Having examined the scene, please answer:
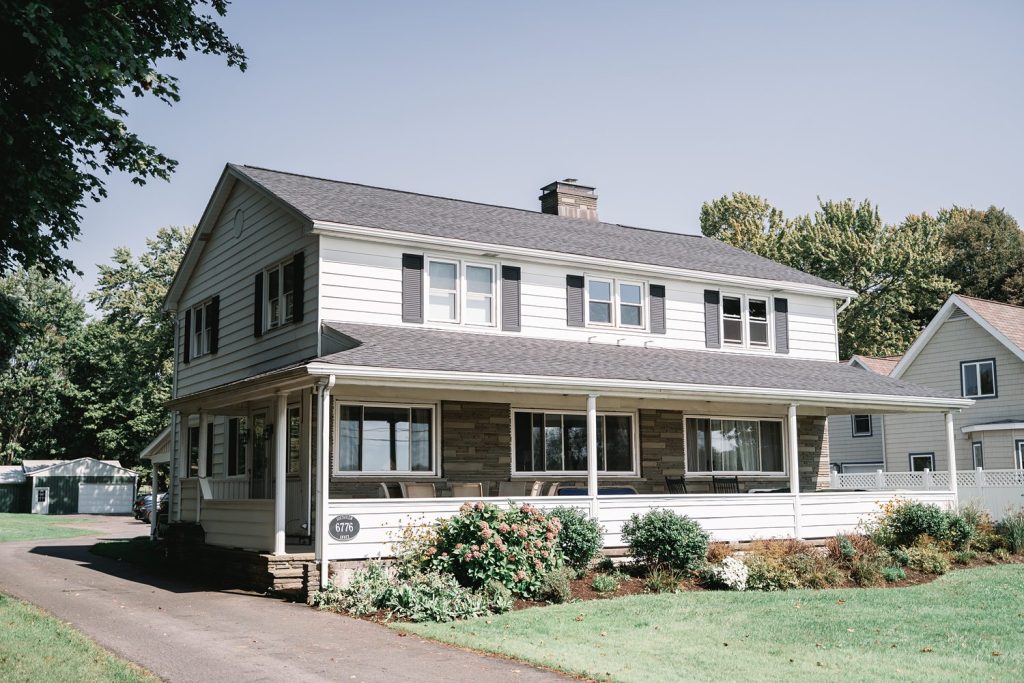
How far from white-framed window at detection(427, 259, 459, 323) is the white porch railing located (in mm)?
4720

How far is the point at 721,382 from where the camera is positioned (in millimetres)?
19234

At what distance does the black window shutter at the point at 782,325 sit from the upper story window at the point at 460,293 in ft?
25.7

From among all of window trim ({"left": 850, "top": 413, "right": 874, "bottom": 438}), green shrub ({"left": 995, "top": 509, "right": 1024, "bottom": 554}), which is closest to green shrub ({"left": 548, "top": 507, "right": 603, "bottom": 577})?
green shrub ({"left": 995, "top": 509, "right": 1024, "bottom": 554})

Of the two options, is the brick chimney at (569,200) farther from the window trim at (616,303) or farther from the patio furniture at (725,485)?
the patio furniture at (725,485)

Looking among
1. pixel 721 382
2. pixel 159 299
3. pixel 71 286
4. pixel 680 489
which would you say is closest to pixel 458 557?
pixel 721 382

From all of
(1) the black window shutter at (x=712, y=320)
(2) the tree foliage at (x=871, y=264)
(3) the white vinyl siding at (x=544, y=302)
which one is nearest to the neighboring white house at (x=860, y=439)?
(2) the tree foliage at (x=871, y=264)

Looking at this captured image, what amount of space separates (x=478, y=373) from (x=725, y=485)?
8.83 m

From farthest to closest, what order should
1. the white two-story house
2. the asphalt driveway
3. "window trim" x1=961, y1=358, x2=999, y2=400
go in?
1. "window trim" x1=961, y1=358, x2=999, y2=400
2. the white two-story house
3. the asphalt driveway

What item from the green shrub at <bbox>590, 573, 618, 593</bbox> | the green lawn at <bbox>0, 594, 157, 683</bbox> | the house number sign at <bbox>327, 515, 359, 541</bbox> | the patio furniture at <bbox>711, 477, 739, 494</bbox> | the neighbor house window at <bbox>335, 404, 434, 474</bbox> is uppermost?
the neighbor house window at <bbox>335, 404, 434, 474</bbox>

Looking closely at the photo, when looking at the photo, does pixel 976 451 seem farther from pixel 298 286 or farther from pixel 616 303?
pixel 298 286

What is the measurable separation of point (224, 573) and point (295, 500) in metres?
1.81

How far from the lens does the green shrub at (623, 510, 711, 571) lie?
53.1 feet

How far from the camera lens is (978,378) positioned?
3250 centimetres

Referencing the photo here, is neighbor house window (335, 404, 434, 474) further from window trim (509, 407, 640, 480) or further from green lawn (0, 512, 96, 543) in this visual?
green lawn (0, 512, 96, 543)
